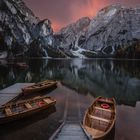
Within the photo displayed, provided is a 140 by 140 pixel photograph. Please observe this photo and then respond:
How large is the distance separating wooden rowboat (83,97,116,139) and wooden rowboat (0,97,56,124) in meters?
7.28

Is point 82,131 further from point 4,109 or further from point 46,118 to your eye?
point 4,109

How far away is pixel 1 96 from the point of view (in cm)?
3578

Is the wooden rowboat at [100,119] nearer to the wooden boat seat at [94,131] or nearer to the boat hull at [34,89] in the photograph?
the wooden boat seat at [94,131]

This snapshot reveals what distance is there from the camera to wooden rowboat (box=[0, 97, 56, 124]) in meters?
24.4

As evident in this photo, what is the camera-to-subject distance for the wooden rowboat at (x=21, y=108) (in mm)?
24406

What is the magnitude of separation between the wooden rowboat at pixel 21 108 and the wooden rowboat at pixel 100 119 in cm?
728

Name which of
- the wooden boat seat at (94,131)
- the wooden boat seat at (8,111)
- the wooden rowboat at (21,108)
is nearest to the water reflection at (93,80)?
the wooden rowboat at (21,108)

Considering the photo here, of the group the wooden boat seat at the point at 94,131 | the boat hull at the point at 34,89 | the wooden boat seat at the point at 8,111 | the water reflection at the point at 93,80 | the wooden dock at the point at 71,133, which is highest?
the wooden boat seat at the point at 8,111

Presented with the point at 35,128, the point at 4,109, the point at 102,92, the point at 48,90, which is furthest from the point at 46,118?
the point at 102,92

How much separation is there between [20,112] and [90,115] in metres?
8.60

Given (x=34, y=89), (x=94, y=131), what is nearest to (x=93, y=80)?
(x=34, y=89)

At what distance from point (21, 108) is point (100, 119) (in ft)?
36.4

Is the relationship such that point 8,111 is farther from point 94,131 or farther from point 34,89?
point 34,89

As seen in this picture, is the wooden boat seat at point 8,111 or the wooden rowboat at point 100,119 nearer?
the wooden rowboat at point 100,119
